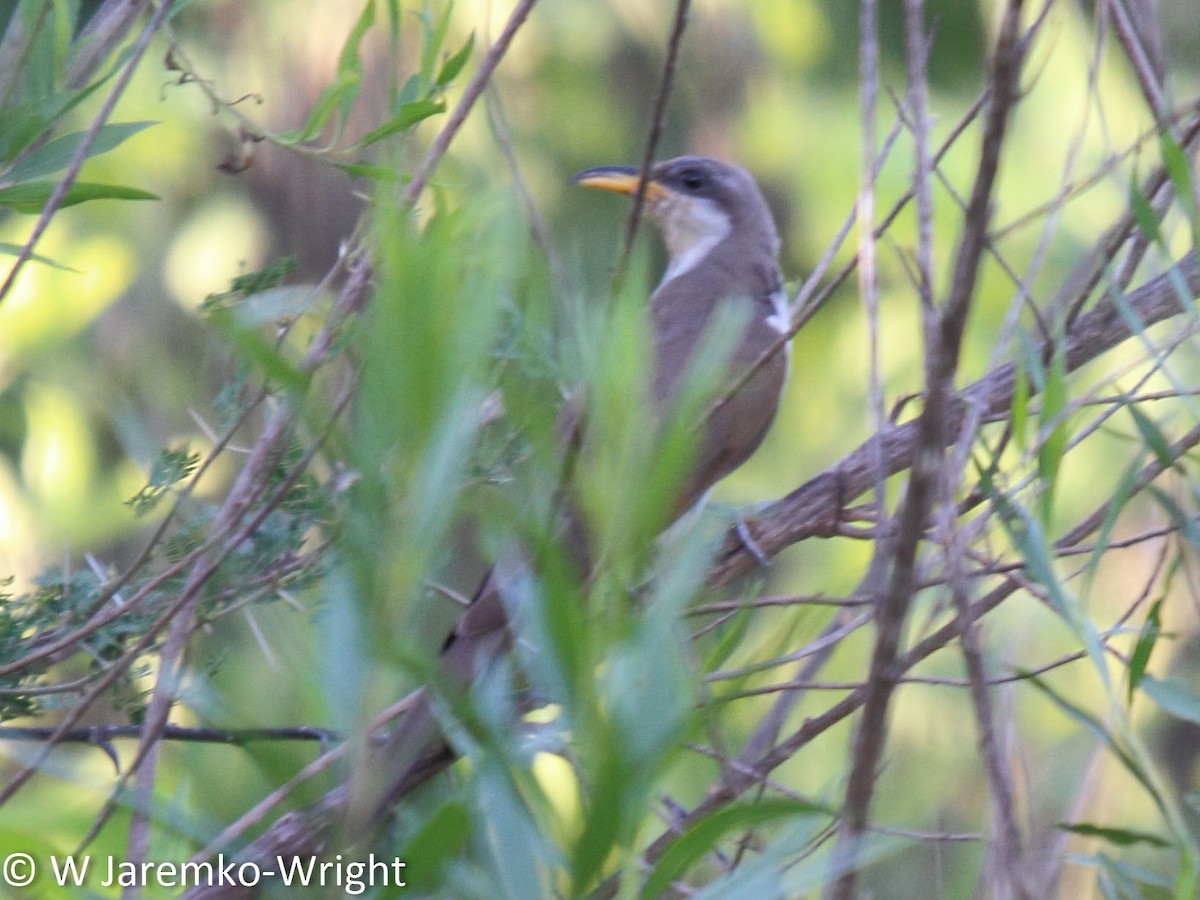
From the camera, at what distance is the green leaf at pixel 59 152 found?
1.70 m

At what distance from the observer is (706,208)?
12.8 feet

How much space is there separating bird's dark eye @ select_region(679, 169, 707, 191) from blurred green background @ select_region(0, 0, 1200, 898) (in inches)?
13.0

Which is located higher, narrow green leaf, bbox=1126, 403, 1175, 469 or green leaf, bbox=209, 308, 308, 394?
green leaf, bbox=209, 308, 308, 394

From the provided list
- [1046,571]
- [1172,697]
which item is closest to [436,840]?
[1046,571]

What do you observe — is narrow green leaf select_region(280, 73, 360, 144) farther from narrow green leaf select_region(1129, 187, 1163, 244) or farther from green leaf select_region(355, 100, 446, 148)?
narrow green leaf select_region(1129, 187, 1163, 244)

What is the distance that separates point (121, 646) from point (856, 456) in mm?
1124

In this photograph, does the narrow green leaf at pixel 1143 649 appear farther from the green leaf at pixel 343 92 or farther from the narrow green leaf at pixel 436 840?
the green leaf at pixel 343 92

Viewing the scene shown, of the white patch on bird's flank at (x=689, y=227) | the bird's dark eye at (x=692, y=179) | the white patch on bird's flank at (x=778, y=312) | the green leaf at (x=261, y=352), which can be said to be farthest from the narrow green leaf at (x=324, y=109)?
the bird's dark eye at (x=692, y=179)

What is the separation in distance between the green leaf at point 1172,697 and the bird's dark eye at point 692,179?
104 inches

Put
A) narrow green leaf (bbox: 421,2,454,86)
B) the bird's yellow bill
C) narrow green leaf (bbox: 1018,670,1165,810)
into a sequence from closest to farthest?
narrow green leaf (bbox: 1018,670,1165,810)
narrow green leaf (bbox: 421,2,454,86)
the bird's yellow bill

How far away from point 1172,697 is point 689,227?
2.67m

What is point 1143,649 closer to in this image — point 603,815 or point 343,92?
point 603,815

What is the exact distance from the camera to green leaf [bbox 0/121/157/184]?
1.70 m

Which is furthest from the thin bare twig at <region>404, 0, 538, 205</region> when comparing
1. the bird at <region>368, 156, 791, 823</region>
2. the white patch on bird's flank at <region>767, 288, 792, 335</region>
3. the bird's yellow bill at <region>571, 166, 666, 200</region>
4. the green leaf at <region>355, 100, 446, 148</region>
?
the white patch on bird's flank at <region>767, 288, 792, 335</region>
